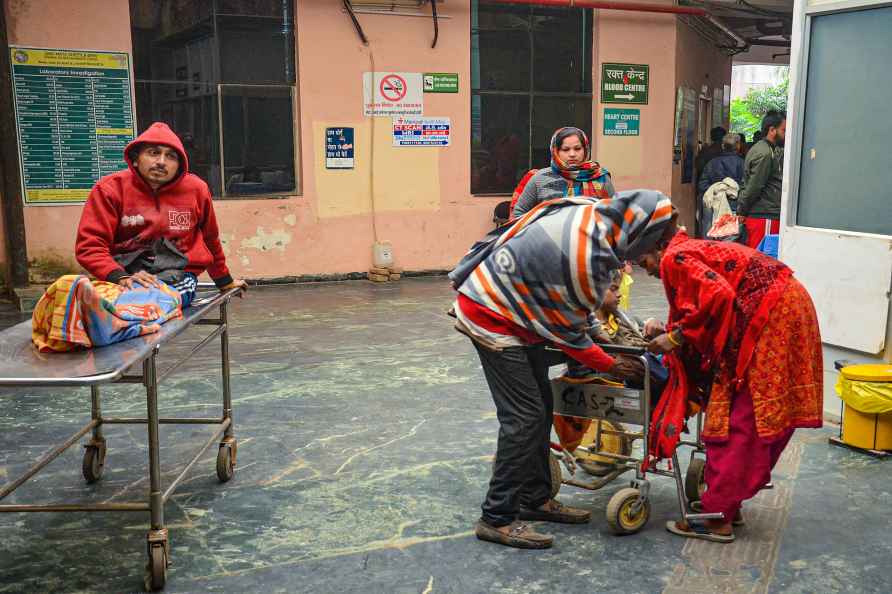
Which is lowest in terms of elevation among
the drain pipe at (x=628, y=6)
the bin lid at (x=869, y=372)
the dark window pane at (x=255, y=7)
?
the bin lid at (x=869, y=372)

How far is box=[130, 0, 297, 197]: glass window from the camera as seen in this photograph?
9672mm

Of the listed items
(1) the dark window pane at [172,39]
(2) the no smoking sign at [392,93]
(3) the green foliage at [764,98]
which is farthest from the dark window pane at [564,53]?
(3) the green foliage at [764,98]

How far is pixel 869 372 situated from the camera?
4734 millimetres

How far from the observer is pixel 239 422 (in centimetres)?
538

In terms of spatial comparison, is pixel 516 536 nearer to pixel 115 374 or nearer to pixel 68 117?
pixel 115 374

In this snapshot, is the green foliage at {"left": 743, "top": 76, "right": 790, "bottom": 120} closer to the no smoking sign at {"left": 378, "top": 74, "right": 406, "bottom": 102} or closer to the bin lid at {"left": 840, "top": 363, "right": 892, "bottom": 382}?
the no smoking sign at {"left": 378, "top": 74, "right": 406, "bottom": 102}

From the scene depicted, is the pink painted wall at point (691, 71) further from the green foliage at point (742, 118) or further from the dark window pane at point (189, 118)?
the green foliage at point (742, 118)

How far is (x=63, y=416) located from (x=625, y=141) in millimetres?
8479

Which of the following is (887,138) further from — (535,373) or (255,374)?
(255,374)

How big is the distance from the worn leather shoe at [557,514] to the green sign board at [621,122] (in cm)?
853

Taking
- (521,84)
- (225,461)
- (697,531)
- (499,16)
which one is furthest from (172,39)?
(697,531)

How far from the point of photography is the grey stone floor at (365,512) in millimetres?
3432

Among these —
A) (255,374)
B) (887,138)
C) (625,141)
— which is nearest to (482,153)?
(625,141)

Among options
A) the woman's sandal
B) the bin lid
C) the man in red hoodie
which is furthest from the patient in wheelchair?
the man in red hoodie
